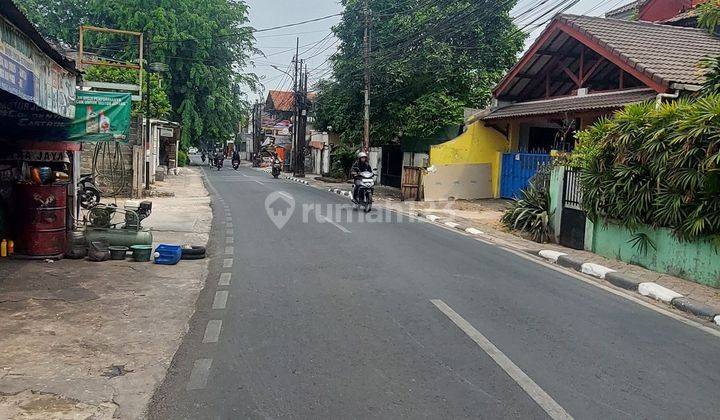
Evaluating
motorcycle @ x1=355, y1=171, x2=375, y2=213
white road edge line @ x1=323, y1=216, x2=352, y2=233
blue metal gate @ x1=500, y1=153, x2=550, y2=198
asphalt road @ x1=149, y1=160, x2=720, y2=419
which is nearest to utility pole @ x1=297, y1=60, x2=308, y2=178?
blue metal gate @ x1=500, y1=153, x2=550, y2=198

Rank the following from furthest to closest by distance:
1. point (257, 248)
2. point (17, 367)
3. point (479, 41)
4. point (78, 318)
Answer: point (479, 41) → point (257, 248) → point (78, 318) → point (17, 367)

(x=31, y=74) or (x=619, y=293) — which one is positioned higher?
(x=31, y=74)

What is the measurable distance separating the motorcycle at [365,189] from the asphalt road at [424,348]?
767cm

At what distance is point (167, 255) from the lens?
28.9ft

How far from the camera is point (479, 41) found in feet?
79.8

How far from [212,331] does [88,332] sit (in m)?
1.13

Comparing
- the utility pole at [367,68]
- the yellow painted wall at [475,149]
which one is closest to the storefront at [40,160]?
the yellow painted wall at [475,149]

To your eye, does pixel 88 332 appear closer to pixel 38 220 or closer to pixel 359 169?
pixel 38 220

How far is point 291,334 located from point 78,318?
87.0 inches

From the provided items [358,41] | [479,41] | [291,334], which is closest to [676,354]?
[291,334]

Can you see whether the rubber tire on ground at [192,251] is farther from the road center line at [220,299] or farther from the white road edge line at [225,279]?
the road center line at [220,299]

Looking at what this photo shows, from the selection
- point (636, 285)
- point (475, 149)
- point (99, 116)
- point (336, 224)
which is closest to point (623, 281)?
point (636, 285)

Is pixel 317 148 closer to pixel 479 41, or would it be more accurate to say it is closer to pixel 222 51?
pixel 222 51

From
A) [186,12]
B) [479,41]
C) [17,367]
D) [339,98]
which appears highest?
[186,12]
